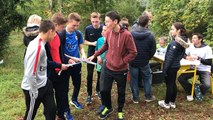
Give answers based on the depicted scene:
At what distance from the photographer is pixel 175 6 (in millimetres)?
12633

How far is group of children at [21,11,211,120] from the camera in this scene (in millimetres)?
3555

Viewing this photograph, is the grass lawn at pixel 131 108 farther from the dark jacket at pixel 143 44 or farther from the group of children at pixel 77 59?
the dark jacket at pixel 143 44

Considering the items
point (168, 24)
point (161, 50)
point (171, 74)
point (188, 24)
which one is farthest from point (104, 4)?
point (171, 74)

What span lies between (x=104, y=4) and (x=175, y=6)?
5798 millimetres

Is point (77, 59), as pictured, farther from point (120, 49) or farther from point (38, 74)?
point (38, 74)

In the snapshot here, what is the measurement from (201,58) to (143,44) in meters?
1.43

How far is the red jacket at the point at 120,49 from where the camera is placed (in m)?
4.53

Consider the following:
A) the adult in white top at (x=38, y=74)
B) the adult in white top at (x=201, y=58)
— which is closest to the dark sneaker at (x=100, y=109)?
the adult in white top at (x=38, y=74)

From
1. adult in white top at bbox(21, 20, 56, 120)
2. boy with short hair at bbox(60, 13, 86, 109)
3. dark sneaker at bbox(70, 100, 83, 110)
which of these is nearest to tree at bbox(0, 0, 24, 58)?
dark sneaker at bbox(70, 100, 83, 110)

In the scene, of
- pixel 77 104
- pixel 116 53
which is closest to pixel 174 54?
pixel 116 53

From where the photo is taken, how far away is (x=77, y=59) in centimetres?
457

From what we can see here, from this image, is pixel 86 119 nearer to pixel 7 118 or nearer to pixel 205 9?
pixel 7 118

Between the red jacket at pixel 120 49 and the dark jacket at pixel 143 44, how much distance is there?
900 millimetres

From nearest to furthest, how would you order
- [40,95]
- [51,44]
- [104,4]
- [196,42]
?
[40,95], [51,44], [196,42], [104,4]
